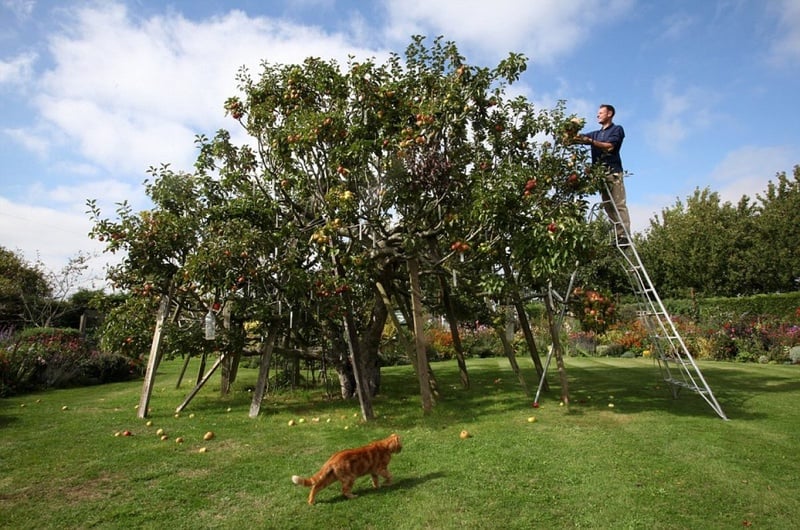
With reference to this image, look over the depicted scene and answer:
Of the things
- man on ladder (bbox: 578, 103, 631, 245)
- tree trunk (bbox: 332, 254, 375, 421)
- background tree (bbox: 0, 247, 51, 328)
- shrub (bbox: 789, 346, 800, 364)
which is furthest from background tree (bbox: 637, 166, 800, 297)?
background tree (bbox: 0, 247, 51, 328)

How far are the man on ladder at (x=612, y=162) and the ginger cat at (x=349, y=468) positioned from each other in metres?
5.98

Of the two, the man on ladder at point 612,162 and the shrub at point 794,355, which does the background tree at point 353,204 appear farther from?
the shrub at point 794,355

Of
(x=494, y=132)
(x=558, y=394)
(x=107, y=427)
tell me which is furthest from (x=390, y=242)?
(x=107, y=427)

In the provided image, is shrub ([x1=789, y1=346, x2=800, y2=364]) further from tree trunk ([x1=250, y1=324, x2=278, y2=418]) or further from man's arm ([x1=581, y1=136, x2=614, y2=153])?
tree trunk ([x1=250, y1=324, x2=278, y2=418])

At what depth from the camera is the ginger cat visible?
4430 millimetres

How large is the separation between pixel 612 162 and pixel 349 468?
23.1ft

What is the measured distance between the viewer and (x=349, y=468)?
4.50m

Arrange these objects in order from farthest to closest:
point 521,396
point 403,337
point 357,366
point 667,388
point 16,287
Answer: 1. point 16,287
2. point 667,388
3. point 521,396
4. point 403,337
5. point 357,366

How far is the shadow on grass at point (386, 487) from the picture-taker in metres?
4.53

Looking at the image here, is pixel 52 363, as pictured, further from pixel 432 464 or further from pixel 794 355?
pixel 794 355

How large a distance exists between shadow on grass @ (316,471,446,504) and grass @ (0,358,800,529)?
0.09ft

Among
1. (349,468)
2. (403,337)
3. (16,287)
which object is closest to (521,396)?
(403,337)

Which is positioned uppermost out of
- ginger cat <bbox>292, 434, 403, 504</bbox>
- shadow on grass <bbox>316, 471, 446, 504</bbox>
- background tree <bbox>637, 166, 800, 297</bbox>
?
background tree <bbox>637, 166, 800, 297</bbox>

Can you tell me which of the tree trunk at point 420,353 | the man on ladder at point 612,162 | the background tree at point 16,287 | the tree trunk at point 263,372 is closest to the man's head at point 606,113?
the man on ladder at point 612,162
